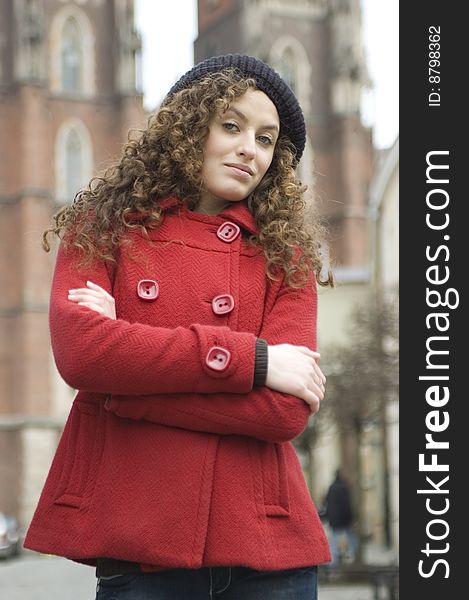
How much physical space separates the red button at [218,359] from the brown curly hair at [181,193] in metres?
0.26

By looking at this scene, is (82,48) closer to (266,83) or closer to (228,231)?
(266,83)

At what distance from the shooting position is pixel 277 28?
43.7 meters

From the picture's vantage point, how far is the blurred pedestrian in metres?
17.8

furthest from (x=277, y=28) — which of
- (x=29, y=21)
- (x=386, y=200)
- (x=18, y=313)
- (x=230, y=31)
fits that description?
(x=386, y=200)

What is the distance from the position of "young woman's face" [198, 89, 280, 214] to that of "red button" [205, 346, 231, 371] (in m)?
0.40

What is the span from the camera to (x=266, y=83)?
8.65 ft

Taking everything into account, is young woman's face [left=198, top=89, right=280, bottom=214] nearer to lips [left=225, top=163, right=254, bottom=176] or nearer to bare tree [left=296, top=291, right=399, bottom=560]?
lips [left=225, top=163, right=254, bottom=176]

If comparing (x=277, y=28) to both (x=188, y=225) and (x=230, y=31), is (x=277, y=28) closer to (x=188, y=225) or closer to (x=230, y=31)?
(x=230, y=31)

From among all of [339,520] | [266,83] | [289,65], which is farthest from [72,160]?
[266,83]

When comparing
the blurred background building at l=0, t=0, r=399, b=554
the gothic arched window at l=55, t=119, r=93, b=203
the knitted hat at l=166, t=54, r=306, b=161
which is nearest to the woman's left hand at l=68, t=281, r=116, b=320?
the knitted hat at l=166, t=54, r=306, b=161

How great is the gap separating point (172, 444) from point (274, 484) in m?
0.21

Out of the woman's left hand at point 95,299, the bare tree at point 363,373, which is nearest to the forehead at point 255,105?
the woman's left hand at point 95,299

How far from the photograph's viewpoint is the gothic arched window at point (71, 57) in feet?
134

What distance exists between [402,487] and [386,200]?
23288 mm
